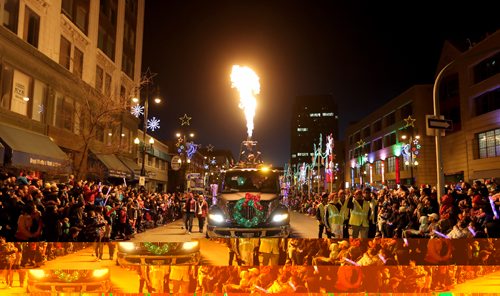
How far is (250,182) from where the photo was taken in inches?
567

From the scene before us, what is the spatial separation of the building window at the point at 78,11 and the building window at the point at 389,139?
50.8 meters

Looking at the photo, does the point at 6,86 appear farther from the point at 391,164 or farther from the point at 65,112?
the point at 391,164

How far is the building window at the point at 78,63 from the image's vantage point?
97.0 ft

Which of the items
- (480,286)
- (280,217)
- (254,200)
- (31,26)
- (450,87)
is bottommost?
(480,286)

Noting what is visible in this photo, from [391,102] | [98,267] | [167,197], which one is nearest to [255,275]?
[98,267]

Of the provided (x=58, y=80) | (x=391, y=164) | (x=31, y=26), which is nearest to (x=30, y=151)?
(x=58, y=80)

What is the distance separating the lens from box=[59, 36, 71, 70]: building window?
27.6m

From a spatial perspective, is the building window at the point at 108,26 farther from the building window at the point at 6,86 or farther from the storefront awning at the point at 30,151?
the building window at the point at 6,86

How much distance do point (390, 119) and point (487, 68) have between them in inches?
1101

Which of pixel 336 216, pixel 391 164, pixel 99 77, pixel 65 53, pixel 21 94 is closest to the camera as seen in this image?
pixel 336 216

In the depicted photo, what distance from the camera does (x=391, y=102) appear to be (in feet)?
221

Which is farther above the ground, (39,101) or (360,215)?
(39,101)

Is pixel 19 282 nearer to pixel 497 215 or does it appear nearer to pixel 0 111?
pixel 497 215

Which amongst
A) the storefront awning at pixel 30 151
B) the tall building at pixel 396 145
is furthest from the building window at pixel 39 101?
the tall building at pixel 396 145
